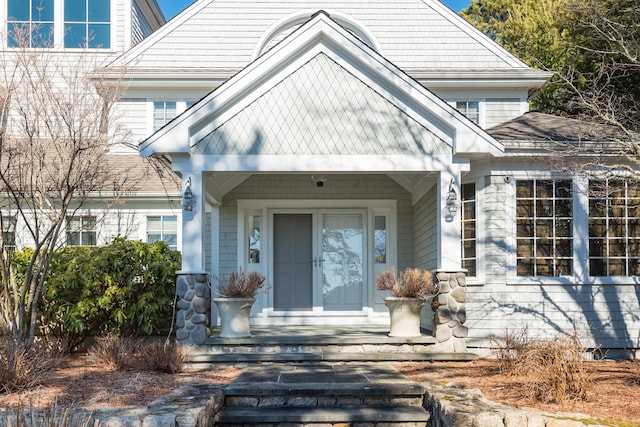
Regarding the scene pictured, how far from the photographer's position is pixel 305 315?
42.4 feet

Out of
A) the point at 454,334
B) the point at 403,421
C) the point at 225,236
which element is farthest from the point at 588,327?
the point at 225,236

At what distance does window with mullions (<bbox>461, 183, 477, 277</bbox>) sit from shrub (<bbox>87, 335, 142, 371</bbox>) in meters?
5.05

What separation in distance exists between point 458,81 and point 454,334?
6.25m

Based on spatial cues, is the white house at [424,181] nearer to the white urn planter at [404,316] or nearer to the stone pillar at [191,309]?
the stone pillar at [191,309]

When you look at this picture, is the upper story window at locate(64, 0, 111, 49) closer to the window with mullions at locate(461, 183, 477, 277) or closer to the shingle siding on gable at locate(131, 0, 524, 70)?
the shingle siding on gable at locate(131, 0, 524, 70)

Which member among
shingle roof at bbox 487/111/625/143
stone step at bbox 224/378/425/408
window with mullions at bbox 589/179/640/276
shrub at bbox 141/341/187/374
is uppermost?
shingle roof at bbox 487/111/625/143

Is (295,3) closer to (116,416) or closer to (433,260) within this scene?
(433,260)

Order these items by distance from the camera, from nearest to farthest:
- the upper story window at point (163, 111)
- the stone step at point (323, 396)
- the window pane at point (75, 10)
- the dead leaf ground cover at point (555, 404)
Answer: the dead leaf ground cover at point (555, 404)
the stone step at point (323, 396)
the upper story window at point (163, 111)
the window pane at point (75, 10)

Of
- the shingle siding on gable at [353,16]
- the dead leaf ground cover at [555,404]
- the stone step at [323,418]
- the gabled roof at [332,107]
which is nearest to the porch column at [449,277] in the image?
the dead leaf ground cover at [555,404]

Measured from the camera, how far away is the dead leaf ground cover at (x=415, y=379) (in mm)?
6473

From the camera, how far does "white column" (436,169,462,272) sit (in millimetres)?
9969

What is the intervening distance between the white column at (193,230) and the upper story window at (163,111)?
5.09 metres

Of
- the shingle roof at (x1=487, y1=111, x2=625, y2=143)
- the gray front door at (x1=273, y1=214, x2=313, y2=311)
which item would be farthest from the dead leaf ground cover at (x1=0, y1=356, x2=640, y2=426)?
the gray front door at (x1=273, y1=214, x2=313, y2=311)

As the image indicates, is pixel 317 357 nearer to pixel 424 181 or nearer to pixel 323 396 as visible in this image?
pixel 323 396
